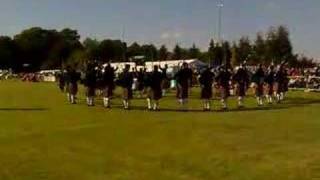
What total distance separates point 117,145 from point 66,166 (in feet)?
12.0

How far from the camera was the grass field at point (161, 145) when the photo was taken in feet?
47.3

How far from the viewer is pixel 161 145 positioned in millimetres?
18781

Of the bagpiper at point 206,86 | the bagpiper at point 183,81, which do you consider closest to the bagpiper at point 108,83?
the bagpiper at point 183,81

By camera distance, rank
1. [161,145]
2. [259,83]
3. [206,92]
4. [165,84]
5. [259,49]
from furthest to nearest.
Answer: [259,49], [165,84], [259,83], [206,92], [161,145]

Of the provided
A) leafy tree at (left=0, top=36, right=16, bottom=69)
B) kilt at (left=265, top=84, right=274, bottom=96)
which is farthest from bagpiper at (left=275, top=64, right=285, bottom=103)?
leafy tree at (left=0, top=36, right=16, bottom=69)

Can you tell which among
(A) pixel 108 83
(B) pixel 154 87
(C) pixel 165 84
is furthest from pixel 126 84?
(C) pixel 165 84

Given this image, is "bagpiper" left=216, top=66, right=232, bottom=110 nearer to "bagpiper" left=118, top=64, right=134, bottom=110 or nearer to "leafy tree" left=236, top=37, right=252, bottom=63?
"bagpiper" left=118, top=64, right=134, bottom=110

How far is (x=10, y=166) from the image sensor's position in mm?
15297

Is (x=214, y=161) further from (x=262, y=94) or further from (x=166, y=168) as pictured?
(x=262, y=94)

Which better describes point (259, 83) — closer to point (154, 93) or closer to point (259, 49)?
point (154, 93)

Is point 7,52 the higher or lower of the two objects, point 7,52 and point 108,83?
the higher

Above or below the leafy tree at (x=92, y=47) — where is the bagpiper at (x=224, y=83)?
below

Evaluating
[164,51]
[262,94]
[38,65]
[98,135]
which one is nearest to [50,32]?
[38,65]

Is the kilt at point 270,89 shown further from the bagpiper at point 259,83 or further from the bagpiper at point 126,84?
the bagpiper at point 126,84
